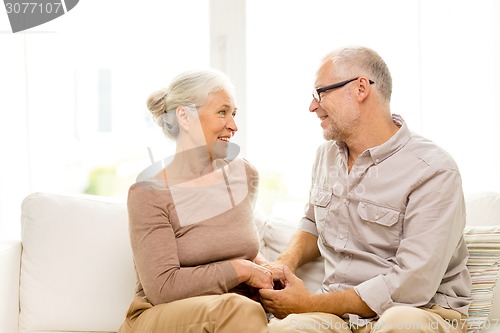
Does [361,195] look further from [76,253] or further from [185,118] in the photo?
[76,253]

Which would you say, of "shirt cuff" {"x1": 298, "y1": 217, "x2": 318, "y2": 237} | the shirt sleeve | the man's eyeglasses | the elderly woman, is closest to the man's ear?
the elderly woman

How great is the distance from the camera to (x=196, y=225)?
6.94 feet

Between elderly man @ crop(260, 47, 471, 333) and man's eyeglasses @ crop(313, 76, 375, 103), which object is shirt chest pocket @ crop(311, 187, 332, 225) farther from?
man's eyeglasses @ crop(313, 76, 375, 103)

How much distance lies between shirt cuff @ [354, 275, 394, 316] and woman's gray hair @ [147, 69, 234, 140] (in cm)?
78

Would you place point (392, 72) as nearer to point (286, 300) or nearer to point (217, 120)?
point (217, 120)

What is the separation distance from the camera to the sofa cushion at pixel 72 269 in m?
2.42

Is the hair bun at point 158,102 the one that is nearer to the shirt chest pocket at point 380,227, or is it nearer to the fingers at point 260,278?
the fingers at point 260,278

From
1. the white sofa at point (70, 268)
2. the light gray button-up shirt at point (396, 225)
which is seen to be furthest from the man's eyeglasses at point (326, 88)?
the white sofa at point (70, 268)

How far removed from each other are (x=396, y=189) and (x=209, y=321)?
718 millimetres

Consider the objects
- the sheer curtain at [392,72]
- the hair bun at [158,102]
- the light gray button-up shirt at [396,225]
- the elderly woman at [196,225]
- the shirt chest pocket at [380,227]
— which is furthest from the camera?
the sheer curtain at [392,72]

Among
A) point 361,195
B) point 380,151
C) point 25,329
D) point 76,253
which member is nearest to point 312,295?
point 361,195

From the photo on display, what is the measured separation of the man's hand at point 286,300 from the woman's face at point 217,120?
0.48m

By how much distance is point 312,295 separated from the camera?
213 cm

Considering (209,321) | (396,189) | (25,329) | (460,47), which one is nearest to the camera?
(209,321)
